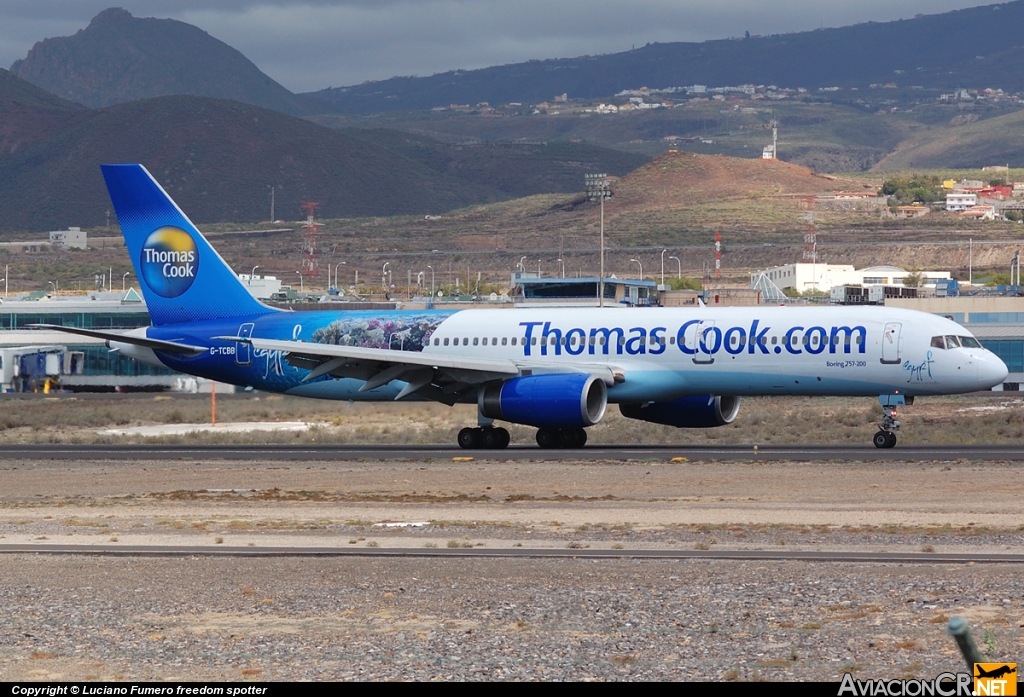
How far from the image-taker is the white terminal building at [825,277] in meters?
146

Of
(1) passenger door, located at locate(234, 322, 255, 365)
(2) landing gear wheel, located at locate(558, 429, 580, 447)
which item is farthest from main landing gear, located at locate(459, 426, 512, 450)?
(1) passenger door, located at locate(234, 322, 255, 365)

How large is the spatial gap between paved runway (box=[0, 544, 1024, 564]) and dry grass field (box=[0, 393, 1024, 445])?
23.0m

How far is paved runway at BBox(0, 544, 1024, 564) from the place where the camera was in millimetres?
19047

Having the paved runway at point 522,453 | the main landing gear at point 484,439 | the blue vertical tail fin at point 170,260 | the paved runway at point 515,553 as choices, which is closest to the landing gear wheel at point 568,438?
the paved runway at point 522,453

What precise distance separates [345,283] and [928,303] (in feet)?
357

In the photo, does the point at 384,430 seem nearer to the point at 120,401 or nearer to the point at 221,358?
the point at 221,358

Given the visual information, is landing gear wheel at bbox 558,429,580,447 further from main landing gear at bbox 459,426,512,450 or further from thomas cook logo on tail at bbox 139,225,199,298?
thomas cook logo on tail at bbox 139,225,199,298

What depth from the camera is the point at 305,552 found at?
2034 cm

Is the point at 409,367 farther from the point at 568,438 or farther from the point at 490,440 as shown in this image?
the point at 568,438

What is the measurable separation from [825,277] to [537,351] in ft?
366

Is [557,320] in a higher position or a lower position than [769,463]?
higher

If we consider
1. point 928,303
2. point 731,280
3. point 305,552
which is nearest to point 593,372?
point 305,552

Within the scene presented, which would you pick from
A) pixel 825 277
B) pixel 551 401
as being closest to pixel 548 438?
pixel 551 401

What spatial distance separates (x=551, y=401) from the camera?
127ft
